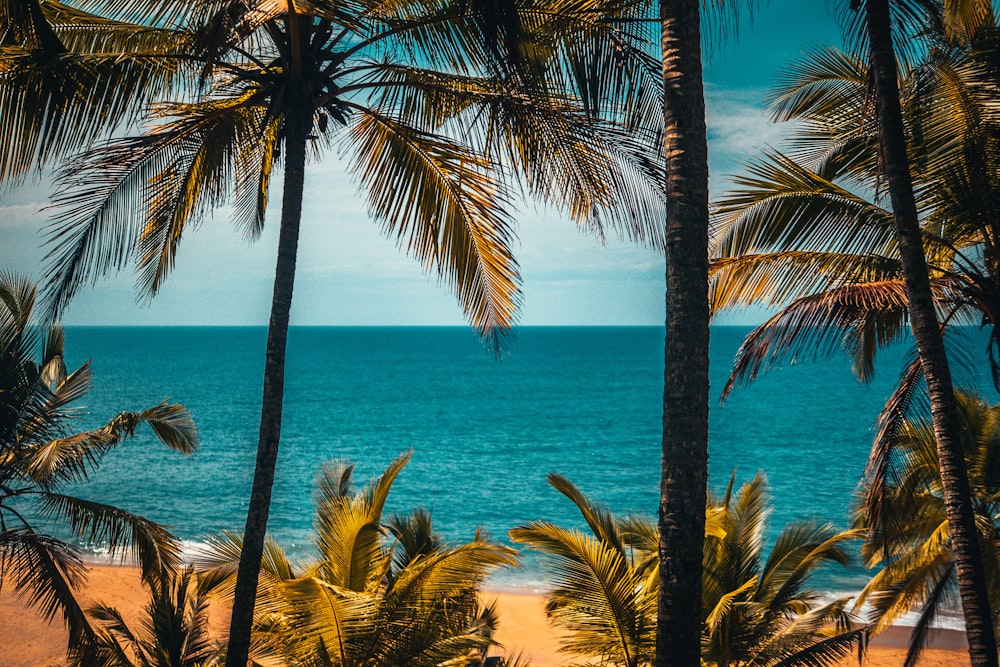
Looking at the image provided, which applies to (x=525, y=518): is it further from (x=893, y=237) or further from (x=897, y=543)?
(x=893, y=237)

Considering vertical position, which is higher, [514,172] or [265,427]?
[514,172]

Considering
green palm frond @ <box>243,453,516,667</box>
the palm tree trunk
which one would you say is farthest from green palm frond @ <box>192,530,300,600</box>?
the palm tree trunk

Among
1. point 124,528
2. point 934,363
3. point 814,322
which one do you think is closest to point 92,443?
point 124,528

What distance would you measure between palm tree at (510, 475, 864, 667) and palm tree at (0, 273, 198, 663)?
4.62 meters

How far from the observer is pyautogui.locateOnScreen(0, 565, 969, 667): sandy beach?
54.7 ft

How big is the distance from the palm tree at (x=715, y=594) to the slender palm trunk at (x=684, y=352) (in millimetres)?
2701

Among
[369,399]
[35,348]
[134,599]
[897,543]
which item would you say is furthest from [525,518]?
[369,399]

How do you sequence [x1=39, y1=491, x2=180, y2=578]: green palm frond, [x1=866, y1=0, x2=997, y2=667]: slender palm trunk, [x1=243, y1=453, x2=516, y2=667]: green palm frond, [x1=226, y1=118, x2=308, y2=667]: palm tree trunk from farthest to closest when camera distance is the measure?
[x1=39, y1=491, x2=180, y2=578]: green palm frond → [x1=226, y1=118, x2=308, y2=667]: palm tree trunk → [x1=243, y1=453, x2=516, y2=667]: green palm frond → [x1=866, y1=0, x2=997, y2=667]: slender palm trunk

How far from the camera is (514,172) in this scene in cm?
732

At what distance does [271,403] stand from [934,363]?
536 centimetres

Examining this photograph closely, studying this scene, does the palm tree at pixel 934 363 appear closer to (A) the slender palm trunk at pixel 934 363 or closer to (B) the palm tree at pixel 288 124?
(A) the slender palm trunk at pixel 934 363

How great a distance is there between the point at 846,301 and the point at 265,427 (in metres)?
5.42

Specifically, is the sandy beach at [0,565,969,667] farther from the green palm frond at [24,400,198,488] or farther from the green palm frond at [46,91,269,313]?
the green palm frond at [46,91,269,313]

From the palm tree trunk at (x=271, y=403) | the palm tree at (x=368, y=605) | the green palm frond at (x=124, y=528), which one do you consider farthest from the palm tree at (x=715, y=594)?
the green palm frond at (x=124, y=528)
